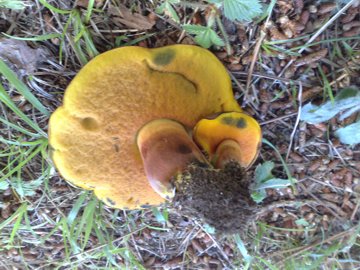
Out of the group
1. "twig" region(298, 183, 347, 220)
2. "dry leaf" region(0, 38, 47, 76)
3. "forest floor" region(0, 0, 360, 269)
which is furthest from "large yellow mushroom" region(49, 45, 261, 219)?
"twig" region(298, 183, 347, 220)

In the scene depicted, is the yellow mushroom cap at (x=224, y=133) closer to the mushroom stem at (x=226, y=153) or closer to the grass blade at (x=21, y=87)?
the mushroom stem at (x=226, y=153)

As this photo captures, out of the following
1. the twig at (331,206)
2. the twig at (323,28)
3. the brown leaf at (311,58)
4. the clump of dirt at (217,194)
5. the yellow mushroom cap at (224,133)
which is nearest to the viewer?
the clump of dirt at (217,194)

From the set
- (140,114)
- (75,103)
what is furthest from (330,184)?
(75,103)

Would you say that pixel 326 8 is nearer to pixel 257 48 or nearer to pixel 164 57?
pixel 257 48

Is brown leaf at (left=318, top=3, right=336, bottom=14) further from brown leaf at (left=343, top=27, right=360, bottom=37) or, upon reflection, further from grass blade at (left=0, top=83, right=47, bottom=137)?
grass blade at (left=0, top=83, right=47, bottom=137)

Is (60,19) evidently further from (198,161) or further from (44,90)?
(198,161)

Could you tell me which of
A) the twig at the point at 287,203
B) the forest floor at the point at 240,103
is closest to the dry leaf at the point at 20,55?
the forest floor at the point at 240,103

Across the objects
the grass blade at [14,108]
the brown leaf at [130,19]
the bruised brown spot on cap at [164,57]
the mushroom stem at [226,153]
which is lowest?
the grass blade at [14,108]

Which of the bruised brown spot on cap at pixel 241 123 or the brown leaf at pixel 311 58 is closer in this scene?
the bruised brown spot on cap at pixel 241 123
